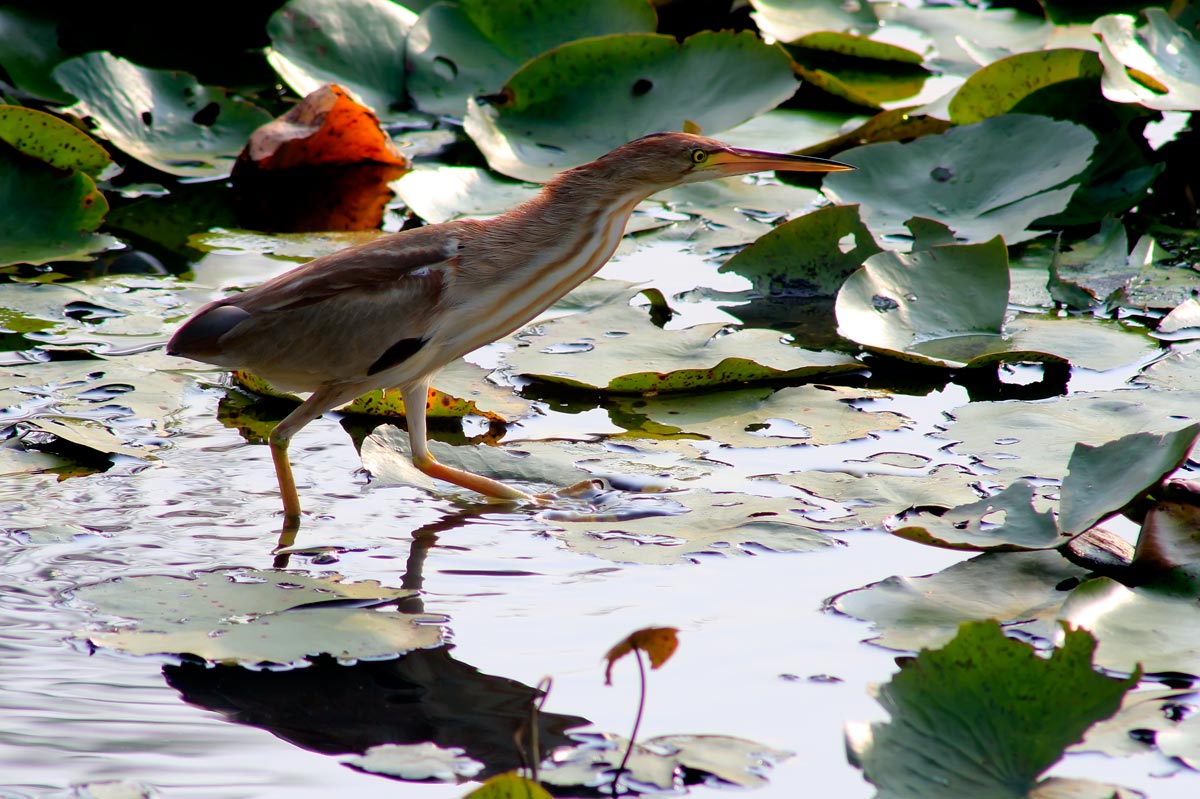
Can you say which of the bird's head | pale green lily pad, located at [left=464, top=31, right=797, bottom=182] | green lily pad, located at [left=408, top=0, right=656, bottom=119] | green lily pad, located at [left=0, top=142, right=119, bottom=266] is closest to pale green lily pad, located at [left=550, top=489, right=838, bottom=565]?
the bird's head

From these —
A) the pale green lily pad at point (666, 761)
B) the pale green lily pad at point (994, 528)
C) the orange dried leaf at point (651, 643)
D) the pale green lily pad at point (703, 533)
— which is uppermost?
the orange dried leaf at point (651, 643)

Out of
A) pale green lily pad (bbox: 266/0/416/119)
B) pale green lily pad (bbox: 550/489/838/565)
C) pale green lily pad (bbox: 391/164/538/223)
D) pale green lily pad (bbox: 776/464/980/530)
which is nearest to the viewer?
pale green lily pad (bbox: 550/489/838/565)

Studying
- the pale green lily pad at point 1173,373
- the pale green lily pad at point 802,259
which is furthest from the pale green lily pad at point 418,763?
the pale green lily pad at point 802,259

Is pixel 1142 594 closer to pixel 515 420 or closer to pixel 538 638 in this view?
pixel 538 638

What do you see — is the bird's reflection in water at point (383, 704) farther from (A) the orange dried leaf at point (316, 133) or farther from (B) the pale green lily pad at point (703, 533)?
(A) the orange dried leaf at point (316, 133)

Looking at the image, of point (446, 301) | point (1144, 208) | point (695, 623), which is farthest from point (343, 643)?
point (1144, 208)

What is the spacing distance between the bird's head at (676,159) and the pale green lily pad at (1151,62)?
5.82 ft

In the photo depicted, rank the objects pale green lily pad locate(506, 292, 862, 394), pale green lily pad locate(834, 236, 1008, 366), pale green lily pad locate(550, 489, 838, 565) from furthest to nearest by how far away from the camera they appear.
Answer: pale green lily pad locate(834, 236, 1008, 366) < pale green lily pad locate(506, 292, 862, 394) < pale green lily pad locate(550, 489, 838, 565)

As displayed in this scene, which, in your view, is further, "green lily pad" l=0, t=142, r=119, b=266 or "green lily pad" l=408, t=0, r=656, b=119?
"green lily pad" l=408, t=0, r=656, b=119

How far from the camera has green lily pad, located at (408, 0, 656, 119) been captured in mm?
5914

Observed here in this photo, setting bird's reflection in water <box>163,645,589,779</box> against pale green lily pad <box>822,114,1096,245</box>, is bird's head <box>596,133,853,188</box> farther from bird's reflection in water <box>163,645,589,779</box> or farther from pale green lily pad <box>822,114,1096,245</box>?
bird's reflection in water <box>163,645,589,779</box>

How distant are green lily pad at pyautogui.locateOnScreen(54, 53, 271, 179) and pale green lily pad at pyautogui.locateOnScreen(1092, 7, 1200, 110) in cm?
316

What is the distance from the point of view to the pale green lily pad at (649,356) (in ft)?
13.0

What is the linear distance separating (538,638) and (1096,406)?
172cm
